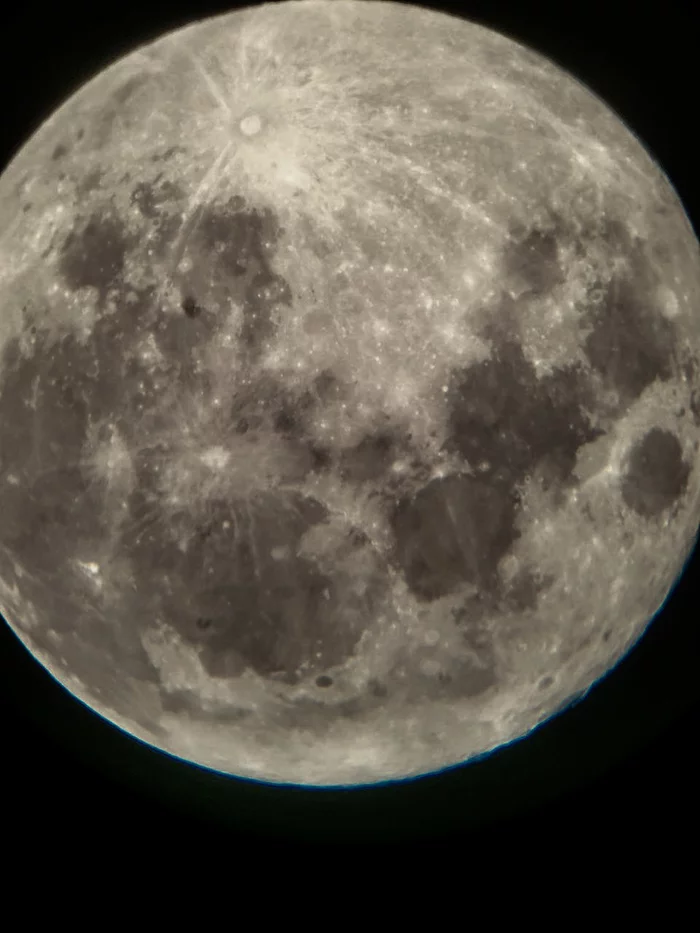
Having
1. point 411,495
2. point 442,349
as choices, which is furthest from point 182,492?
point 442,349

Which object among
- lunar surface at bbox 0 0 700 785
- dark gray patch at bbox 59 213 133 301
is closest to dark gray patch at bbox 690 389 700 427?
lunar surface at bbox 0 0 700 785

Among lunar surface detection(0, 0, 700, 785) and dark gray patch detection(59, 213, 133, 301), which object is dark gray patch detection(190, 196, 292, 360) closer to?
lunar surface detection(0, 0, 700, 785)

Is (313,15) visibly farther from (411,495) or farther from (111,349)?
(411,495)

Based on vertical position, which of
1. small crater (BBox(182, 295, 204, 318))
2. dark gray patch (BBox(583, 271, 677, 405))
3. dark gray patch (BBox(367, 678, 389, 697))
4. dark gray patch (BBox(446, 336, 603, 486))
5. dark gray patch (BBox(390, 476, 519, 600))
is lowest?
dark gray patch (BBox(367, 678, 389, 697))

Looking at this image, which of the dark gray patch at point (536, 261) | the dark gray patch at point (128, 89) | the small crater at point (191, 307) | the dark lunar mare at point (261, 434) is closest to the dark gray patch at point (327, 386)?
the dark lunar mare at point (261, 434)

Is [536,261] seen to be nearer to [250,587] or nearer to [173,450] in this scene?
[173,450]
